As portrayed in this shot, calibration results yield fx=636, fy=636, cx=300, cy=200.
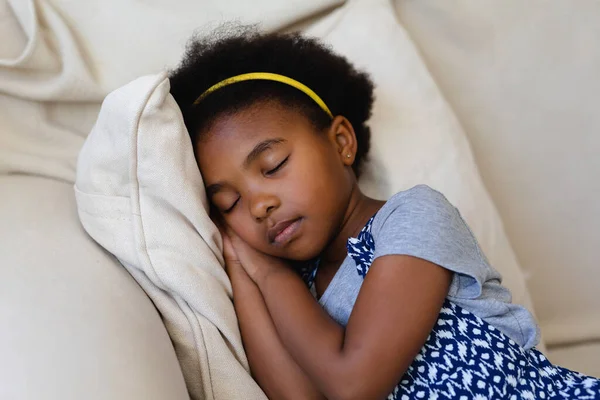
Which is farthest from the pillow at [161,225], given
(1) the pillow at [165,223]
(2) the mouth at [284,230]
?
(2) the mouth at [284,230]

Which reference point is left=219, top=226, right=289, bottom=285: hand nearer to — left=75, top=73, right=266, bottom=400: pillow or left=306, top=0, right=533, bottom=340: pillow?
left=75, top=73, right=266, bottom=400: pillow

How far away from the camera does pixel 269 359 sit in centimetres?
88

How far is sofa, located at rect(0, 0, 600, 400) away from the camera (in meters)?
0.71

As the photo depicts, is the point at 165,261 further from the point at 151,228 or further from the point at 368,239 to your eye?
the point at 368,239

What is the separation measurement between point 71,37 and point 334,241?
0.56m

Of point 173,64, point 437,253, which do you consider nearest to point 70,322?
point 437,253

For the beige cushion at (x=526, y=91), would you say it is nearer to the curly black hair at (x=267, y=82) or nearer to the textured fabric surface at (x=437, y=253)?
the curly black hair at (x=267, y=82)

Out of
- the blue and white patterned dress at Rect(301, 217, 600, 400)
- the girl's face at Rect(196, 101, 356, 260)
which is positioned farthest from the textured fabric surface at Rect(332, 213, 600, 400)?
the girl's face at Rect(196, 101, 356, 260)

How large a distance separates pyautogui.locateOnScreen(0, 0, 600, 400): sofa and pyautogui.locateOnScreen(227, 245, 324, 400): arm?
0.08 meters

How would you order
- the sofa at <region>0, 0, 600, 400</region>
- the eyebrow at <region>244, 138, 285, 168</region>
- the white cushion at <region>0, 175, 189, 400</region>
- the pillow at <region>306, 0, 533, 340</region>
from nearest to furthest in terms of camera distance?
the white cushion at <region>0, 175, 189, 400</region> < the sofa at <region>0, 0, 600, 400</region> < the eyebrow at <region>244, 138, 285, 168</region> < the pillow at <region>306, 0, 533, 340</region>

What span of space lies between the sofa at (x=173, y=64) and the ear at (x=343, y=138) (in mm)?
176

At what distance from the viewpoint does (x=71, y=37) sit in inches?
42.4

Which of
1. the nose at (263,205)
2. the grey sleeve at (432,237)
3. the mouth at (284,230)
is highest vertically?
the grey sleeve at (432,237)

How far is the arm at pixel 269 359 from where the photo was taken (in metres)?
0.88
